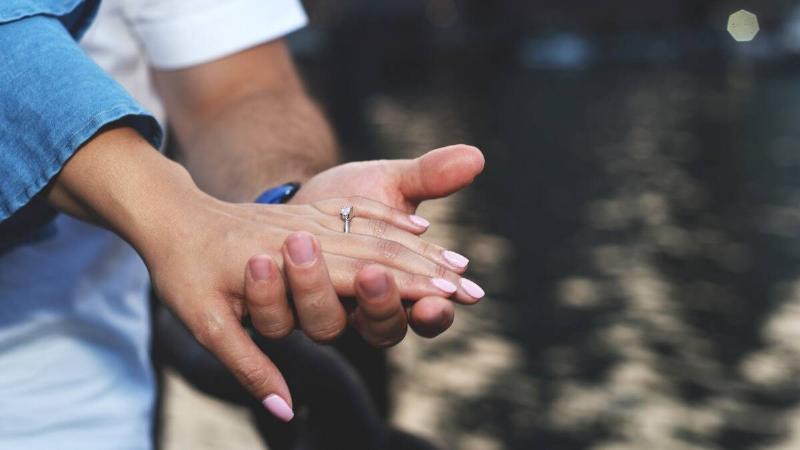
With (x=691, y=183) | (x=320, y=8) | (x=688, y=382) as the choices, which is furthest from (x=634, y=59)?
(x=688, y=382)

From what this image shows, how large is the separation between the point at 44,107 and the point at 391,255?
1.38ft

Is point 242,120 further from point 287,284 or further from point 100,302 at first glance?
point 287,284

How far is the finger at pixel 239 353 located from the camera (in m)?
1.06

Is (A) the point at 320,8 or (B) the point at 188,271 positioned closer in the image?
(B) the point at 188,271

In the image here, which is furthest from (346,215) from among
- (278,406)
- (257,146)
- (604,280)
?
(604,280)

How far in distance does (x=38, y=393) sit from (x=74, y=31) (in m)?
0.59

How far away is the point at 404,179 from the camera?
124cm

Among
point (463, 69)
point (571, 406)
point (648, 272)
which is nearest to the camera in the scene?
point (571, 406)

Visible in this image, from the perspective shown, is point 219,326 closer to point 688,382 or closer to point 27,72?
point 27,72

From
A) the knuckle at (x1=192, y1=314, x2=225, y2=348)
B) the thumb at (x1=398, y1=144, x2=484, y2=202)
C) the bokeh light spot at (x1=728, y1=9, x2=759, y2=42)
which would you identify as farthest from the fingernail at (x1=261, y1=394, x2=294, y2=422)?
the bokeh light spot at (x1=728, y1=9, x2=759, y2=42)

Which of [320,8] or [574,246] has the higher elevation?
[320,8]

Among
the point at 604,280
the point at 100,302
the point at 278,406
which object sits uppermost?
the point at 604,280

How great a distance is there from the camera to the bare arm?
165 cm

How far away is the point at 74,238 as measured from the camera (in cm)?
162
